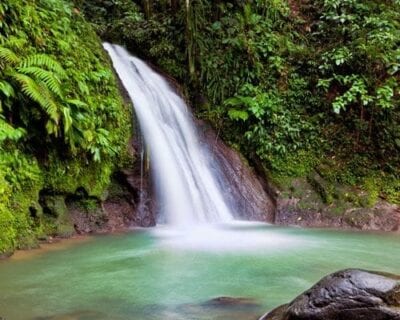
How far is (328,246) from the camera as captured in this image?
646 cm

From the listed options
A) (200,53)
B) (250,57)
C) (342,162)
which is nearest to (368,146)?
(342,162)

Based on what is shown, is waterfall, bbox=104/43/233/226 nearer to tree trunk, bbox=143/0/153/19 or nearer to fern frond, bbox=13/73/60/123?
fern frond, bbox=13/73/60/123

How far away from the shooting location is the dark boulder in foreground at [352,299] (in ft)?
9.55

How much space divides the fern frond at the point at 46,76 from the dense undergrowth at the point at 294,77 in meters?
3.99

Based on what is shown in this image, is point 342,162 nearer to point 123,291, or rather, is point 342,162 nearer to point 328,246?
point 328,246

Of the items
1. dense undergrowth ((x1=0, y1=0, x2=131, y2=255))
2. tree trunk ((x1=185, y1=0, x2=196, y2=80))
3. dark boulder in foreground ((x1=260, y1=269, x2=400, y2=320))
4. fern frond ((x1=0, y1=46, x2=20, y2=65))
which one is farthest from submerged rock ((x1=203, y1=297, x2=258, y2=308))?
tree trunk ((x1=185, y1=0, x2=196, y2=80))

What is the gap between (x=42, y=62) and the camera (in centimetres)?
628

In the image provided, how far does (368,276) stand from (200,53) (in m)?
7.78

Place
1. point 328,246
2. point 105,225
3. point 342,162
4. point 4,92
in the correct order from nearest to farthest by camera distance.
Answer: point 4,92, point 328,246, point 105,225, point 342,162

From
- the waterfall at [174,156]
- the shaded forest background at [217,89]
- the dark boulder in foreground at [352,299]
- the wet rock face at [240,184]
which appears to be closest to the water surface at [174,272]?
the dark boulder in foreground at [352,299]

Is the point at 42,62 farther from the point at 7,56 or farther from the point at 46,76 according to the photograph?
the point at 7,56

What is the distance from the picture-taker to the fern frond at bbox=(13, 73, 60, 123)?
5.77 metres

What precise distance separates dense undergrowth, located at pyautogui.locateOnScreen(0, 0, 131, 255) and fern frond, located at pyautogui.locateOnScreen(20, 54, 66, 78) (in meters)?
0.01

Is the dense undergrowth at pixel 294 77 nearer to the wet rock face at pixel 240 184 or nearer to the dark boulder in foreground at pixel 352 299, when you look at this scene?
the wet rock face at pixel 240 184
